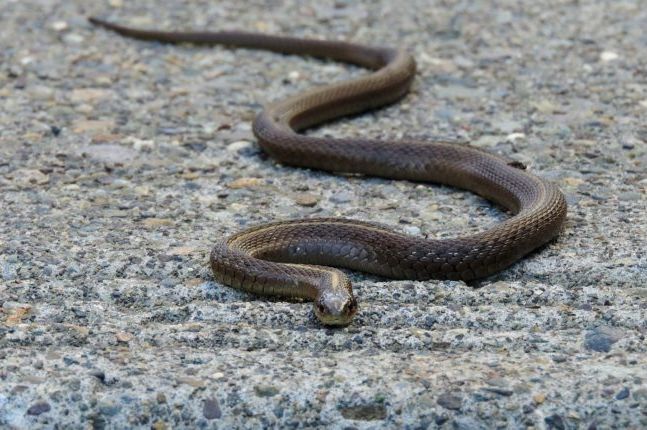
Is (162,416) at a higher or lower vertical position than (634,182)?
lower

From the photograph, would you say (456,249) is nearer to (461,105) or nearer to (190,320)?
(190,320)

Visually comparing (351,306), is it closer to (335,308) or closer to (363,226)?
(335,308)

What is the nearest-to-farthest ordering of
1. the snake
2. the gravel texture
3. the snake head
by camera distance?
the gravel texture → the snake head → the snake

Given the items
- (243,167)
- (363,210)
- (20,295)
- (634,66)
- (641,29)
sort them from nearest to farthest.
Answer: (20,295) < (363,210) < (243,167) < (634,66) < (641,29)

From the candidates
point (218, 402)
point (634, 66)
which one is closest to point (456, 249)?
point (218, 402)

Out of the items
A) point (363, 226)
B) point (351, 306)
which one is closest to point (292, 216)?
point (363, 226)

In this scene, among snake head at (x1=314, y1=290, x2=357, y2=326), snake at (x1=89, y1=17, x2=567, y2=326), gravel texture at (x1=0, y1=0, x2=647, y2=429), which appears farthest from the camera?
snake at (x1=89, y1=17, x2=567, y2=326)

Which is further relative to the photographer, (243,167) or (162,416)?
(243,167)
